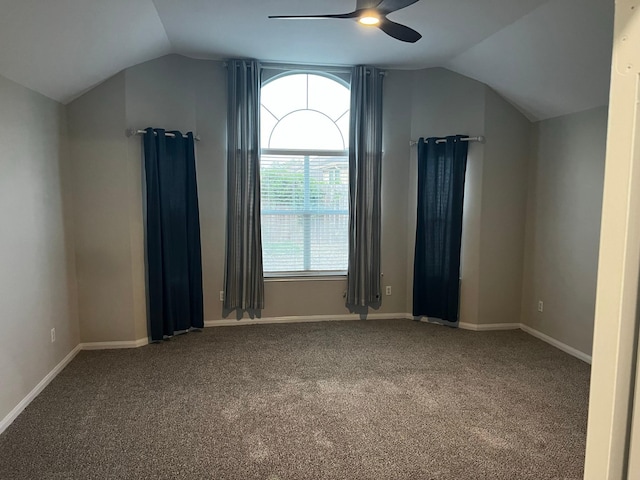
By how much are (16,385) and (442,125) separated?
4.34 meters

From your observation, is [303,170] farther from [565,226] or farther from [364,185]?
[565,226]

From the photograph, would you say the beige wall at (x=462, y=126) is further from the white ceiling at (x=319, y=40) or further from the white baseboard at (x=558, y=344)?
the white baseboard at (x=558, y=344)

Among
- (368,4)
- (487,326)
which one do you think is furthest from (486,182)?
(368,4)

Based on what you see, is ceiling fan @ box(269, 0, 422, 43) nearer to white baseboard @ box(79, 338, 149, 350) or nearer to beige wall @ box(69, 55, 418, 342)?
beige wall @ box(69, 55, 418, 342)

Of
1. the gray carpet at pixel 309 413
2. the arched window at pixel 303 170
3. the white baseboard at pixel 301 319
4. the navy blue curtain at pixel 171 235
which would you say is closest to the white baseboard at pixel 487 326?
the gray carpet at pixel 309 413

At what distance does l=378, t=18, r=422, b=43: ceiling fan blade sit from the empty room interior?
23 mm

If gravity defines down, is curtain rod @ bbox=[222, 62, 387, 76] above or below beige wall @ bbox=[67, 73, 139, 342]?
above

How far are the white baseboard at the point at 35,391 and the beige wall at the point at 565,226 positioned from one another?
4371 millimetres

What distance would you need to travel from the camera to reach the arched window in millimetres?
4617

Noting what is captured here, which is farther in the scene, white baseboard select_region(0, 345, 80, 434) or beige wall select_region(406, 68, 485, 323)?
beige wall select_region(406, 68, 485, 323)

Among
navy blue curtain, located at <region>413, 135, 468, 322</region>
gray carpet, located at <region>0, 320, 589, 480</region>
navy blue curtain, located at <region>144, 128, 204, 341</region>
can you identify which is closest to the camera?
A: gray carpet, located at <region>0, 320, 589, 480</region>

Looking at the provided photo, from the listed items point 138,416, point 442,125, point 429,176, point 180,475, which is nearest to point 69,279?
point 138,416

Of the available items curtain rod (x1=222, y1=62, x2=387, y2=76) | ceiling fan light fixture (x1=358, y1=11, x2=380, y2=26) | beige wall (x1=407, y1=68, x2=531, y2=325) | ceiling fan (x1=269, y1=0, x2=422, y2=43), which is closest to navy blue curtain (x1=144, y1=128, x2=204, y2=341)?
curtain rod (x1=222, y1=62, x2=387, y2=76)

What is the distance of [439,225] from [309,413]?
2.57 meters
